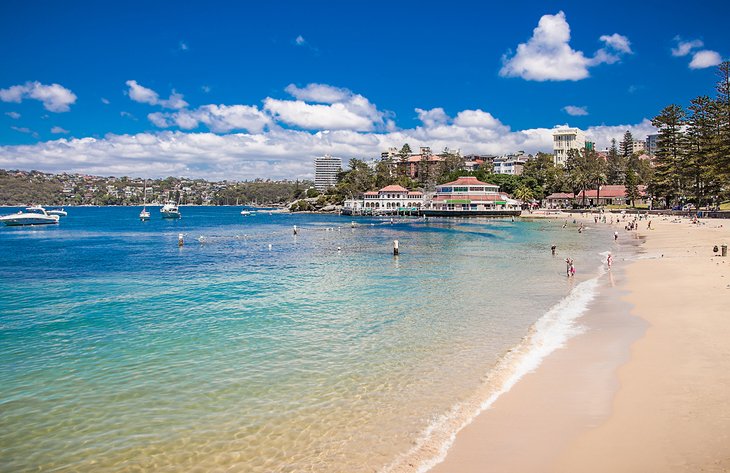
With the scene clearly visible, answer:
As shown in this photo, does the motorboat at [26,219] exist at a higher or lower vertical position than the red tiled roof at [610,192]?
lower

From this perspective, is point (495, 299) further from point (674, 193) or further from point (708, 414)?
point (674, 193)

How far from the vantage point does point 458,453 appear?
7938 millimetres

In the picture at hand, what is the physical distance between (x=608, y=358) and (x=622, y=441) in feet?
16.6

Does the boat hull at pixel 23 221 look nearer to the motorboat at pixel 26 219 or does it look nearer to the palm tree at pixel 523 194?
the motorboat at pixel 26 219

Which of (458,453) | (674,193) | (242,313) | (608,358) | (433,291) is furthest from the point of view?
(674,193)

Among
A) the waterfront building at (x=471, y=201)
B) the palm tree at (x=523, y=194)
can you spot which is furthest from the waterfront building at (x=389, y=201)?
the palm tree at (x=523, y=194)

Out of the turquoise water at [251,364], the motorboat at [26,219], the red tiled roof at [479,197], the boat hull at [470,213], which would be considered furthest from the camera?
the red tiled roof at [479,197]

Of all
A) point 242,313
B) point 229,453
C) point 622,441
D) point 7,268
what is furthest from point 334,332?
point 7,268

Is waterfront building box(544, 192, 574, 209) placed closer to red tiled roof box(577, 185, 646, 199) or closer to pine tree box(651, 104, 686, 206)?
red tiled roof box(577, 185, 646, 199)

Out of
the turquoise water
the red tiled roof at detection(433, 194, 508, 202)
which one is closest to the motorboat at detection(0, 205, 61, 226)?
the turquoise water

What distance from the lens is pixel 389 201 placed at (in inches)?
5797

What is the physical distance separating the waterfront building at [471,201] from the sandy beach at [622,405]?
107 meters

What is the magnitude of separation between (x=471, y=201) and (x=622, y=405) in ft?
387

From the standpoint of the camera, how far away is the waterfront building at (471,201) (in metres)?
123
